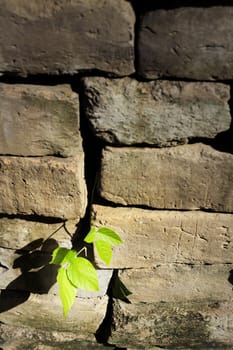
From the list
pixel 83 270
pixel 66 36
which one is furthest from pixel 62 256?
pixel 66 36

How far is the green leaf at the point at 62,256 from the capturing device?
62.4 inches

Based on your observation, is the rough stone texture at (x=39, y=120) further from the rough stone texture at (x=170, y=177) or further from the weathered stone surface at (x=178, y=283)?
the weathered stone surface at (x=178, y=283)

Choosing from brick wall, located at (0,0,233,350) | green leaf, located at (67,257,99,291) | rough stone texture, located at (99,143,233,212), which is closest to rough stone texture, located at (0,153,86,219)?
brick wall, located at (0,0,233,350)

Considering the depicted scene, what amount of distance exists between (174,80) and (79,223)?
29.6 inches

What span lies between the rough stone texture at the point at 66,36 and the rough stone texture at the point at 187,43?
60 mm

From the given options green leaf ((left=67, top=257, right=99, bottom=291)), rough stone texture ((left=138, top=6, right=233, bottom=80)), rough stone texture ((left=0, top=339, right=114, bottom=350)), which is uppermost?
rough stone texture ((left=138, top=6, right=233, bottom=80))

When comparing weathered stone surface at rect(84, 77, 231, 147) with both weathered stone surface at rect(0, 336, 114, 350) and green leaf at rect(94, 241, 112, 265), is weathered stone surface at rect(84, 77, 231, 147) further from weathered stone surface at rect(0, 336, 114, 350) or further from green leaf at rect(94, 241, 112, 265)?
weathered stone surface at rect(0, 336, 114, 350)

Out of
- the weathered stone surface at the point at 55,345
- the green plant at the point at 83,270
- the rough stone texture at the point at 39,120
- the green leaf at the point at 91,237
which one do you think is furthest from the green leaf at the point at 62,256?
the weathered stone surface at the point at 55,345

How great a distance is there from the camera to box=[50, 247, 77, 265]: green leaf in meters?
1.58

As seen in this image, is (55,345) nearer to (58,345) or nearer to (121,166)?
(58,345)

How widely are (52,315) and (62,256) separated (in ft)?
1.72

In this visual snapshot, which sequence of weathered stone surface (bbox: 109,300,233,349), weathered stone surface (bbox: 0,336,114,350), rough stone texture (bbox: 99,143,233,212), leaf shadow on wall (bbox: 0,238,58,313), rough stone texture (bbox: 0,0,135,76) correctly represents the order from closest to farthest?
rough stone texture (bbox: 0,0,135,76) → rough stone texture (bbox: 99,143,233,212) → leaf shadow on wall (bbox: 0,238,58,313) → weathered stone surface (bbox: 109,300,233,349) → weathered stone surface (bbox: 0,336,114,350)

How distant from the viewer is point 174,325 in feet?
6.46

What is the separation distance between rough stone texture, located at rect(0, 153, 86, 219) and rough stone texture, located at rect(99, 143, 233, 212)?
0.11m
